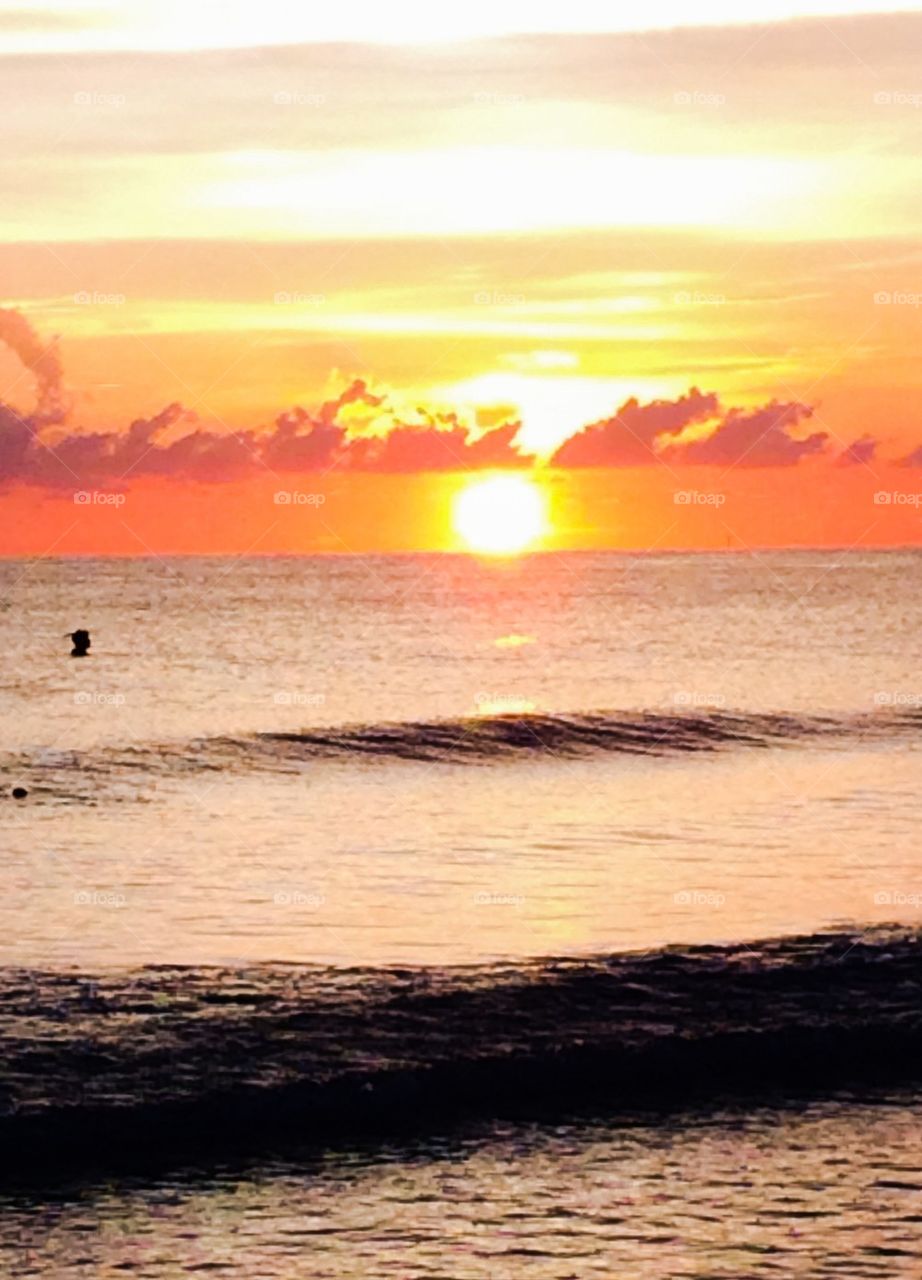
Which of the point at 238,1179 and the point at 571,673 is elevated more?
the point at 571,673

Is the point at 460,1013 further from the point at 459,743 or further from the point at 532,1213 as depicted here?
the point at 459,743

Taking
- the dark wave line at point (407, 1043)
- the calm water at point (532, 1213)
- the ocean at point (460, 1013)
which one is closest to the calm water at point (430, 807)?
the ocean at point (460, 1013)

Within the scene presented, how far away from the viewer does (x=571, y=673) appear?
280 ft

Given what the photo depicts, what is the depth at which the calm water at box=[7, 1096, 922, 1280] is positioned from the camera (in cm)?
1374

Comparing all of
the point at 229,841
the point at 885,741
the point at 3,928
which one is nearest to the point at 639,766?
the point at 885,741

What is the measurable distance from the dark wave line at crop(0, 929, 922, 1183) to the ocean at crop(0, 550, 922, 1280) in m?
0.05

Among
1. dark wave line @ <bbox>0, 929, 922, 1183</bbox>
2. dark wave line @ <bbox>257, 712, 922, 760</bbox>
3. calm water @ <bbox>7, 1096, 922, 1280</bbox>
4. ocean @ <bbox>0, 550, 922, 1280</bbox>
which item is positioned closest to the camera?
calm water @ <bbox>7, 1096, 922, 1280</bbox>

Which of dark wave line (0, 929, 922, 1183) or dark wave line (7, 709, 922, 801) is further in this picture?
dark wave line (7, 709, 922, 801)

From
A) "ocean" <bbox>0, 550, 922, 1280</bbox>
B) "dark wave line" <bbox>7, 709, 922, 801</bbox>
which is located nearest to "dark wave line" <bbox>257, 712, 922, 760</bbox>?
"dark wave line" <bbox>7, 709, 922, 801</bbox>

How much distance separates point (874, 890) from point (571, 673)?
5782cm

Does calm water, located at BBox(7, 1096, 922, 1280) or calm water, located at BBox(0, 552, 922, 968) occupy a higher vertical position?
calm water, located at BBox(0, 552, 922, 968)

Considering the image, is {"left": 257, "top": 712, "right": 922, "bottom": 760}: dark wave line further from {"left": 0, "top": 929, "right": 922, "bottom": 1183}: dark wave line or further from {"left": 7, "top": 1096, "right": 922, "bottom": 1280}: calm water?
{"left": 7, "top": 1096, "right": 922, "bottom": 1280}: calm water

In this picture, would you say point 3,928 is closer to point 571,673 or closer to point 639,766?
point 639,766

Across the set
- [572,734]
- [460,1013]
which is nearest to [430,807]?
[572,734]
